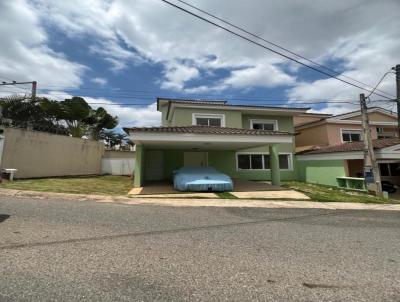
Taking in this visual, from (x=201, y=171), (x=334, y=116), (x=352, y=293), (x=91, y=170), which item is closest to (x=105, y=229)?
(x=352, y=293)

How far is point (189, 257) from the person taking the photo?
4.45 metres

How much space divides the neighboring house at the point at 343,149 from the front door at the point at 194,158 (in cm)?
731

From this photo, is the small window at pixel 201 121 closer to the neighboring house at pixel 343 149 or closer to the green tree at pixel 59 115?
the neighboring house at pixel 343 149

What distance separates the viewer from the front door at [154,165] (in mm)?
19375

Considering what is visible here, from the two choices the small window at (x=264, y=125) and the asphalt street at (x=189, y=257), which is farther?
the small window at (x=264, y=125)

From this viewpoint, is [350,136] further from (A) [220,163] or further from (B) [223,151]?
(A) [220,163]

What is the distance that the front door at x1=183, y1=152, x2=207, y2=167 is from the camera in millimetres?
19359

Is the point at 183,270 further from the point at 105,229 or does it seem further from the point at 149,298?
the point at 105,229

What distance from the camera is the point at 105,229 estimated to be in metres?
5.93

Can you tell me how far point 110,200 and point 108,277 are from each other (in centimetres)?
678

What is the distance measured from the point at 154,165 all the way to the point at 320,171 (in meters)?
11.5

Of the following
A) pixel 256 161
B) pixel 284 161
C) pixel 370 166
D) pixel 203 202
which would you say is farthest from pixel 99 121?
pixel 370 166

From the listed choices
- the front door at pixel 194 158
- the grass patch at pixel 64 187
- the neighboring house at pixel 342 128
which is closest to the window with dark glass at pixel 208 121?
the front door at pixel 194 158

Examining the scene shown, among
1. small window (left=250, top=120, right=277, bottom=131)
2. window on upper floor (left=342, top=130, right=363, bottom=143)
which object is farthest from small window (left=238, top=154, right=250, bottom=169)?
window on upper floor (left=342, top=130, right=363, bottom=143)
